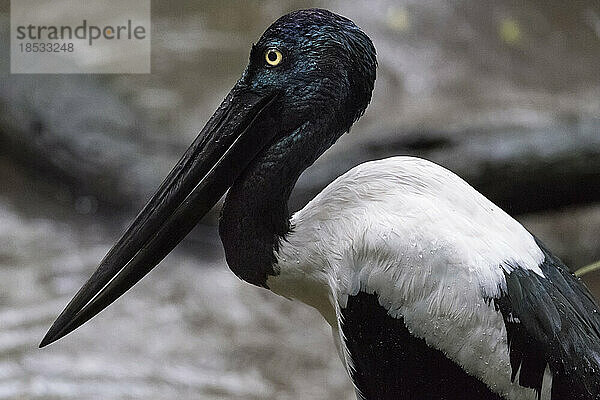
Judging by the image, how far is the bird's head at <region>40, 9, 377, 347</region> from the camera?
8.02 ft

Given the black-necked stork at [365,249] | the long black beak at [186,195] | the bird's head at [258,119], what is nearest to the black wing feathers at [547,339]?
the black-necked stork at [365,249]

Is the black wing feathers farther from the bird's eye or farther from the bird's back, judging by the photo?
the bird's eye

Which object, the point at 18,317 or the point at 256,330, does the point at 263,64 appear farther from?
the point at 18,317

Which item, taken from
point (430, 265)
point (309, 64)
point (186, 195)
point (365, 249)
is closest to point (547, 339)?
point (430, 265)

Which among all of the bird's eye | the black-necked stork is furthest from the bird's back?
the bird's eye

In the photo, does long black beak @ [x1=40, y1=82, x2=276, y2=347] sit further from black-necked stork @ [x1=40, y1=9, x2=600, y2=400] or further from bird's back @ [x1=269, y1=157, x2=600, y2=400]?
bird's back @ [x1=269, y1=157, x2=600, y2=400]

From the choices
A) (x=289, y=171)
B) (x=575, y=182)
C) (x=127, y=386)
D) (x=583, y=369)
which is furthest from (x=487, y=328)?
(x=575, y=182)

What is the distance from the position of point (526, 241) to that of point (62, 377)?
2.34 m

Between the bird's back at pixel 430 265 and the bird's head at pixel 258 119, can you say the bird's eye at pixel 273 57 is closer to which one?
the bird's head at pixel 258 119

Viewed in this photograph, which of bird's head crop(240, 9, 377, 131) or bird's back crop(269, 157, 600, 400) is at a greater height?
bird's head crop(240, 9, 377, 131)

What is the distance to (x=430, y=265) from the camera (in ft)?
7.48

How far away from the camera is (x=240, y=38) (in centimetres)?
666

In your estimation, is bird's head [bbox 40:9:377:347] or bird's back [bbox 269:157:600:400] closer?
bird's back [bbox 269:157:600:400]

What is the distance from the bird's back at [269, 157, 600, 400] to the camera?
7.42 feet
